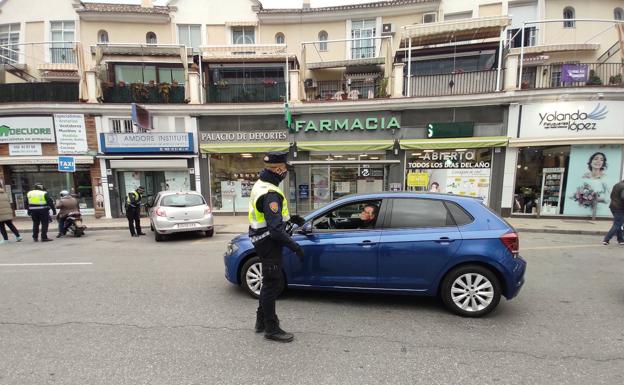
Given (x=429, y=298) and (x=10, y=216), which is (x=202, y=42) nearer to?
(x=10, y=216)

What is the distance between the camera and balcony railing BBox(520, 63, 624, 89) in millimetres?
11008

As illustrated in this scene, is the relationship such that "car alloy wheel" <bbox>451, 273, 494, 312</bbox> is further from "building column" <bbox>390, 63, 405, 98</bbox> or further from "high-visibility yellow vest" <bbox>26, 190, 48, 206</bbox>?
"high-visibility yellow vest" <bbox>26, 190, 48, 206</bbox>

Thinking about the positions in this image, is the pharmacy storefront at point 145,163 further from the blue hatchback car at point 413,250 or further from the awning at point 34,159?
the blue hatchback car at point 413,250

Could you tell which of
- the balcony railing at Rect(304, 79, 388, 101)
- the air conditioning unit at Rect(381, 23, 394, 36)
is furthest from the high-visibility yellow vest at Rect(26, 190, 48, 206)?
the air conditioning unit at Rect(381, 23, 394, 36)

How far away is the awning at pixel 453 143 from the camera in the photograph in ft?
36.7

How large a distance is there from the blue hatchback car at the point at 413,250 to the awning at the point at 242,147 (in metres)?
9.12

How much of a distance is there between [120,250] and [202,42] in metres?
12.9

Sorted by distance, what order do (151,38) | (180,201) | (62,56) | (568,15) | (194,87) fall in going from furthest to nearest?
(151,38) → (62,56) → (568,15) → (194,87) → (180,201)

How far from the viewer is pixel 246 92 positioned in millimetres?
13367

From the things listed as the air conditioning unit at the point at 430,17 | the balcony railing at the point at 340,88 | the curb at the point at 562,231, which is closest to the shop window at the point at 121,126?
the balcony railing at the point at 340,88

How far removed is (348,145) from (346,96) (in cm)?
256

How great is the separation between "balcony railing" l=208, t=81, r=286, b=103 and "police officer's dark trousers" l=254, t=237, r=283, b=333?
11.4m

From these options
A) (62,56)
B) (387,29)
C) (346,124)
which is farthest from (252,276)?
(62,56)

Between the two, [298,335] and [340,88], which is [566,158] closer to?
[340,88]
